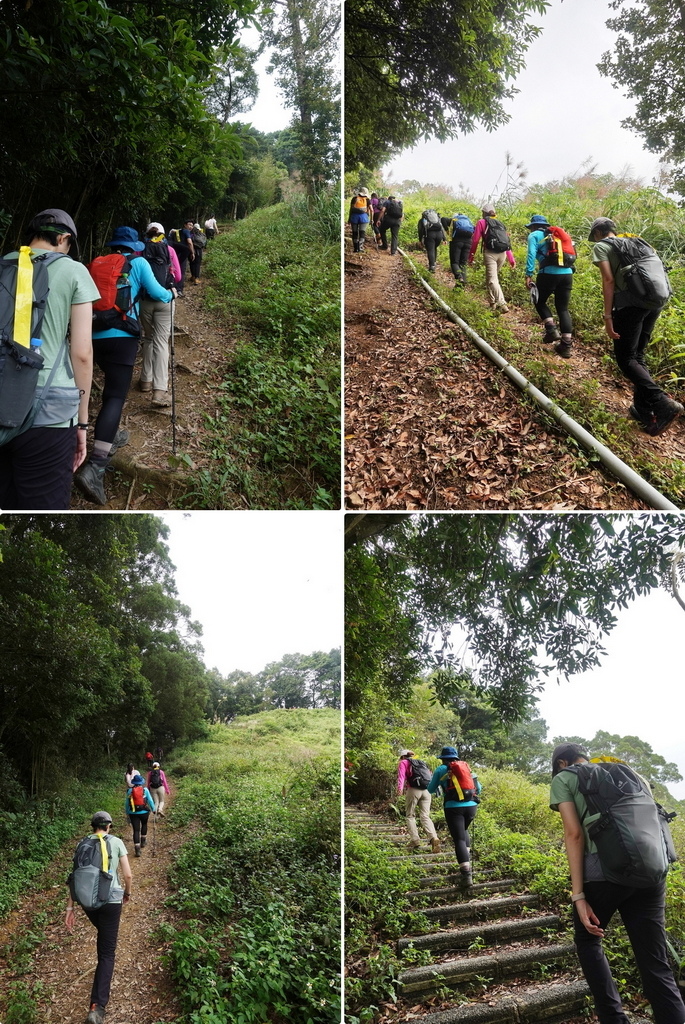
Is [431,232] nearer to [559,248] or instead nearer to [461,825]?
[559,248]

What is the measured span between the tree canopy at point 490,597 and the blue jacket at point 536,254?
1446 mm

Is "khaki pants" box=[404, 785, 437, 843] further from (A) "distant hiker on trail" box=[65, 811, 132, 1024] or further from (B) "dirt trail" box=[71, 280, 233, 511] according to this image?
(B) "dirt trail" box=[71, 280, 233, 511]

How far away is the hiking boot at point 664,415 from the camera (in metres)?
3.02

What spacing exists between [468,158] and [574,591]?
2.60 metres

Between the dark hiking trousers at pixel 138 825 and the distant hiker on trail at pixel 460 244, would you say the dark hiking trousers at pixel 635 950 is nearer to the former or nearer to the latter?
the dark hiking trousers at pixel 138 825

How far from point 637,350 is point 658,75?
1452 mm

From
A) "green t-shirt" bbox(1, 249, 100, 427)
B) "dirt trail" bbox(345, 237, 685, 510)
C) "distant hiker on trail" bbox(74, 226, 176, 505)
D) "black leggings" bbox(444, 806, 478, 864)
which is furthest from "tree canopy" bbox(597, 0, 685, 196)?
"black leggings" bbox(444, 806, 478, 864)

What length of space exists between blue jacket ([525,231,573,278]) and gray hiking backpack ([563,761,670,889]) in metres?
2.77

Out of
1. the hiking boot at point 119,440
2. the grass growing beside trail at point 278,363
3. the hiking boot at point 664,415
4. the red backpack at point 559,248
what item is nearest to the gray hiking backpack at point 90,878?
the grass growing beside trail at point 278,363

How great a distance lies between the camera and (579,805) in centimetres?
293

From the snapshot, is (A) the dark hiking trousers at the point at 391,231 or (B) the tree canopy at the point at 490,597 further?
(A) the dark hiking trousers at the point at 391,231

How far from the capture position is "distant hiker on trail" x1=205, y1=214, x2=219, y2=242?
3.32m

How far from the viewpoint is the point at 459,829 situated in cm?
319

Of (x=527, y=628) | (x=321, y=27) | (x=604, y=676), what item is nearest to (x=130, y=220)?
(x=321, y=27)
